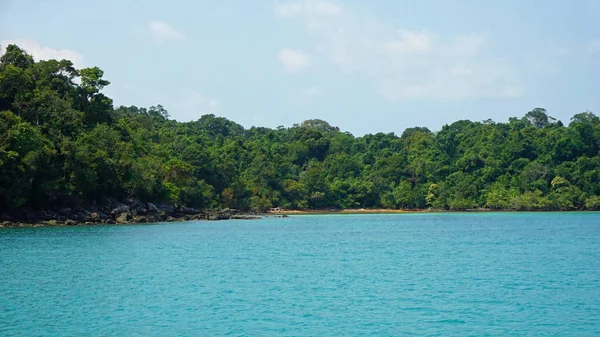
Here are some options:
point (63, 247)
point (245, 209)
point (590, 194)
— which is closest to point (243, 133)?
point (245, 209)

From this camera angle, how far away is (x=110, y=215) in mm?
62281

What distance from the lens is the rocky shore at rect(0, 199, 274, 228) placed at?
2168 inches

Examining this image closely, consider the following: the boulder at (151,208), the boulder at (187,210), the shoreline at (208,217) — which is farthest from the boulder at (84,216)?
the boulder at (187,210)

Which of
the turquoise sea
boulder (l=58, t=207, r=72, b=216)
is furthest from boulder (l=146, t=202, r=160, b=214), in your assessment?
the turquoise sea

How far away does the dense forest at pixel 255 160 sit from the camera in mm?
57156

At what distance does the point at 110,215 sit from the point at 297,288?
140 ft

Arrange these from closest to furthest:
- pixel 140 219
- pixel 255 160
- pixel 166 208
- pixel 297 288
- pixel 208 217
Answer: pixel 297 288 < pixel 140 219 < pixel 166 208 < pixel 208 217 < pixel 255 160

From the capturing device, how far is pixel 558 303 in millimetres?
20453

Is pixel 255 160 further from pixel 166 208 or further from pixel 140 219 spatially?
pixel 140 219

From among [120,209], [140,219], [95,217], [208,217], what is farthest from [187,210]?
[95,217]

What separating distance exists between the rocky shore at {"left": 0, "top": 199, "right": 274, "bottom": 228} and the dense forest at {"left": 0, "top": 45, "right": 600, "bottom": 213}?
930 mm

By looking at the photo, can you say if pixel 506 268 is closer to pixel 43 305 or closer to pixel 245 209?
pixel 43 305

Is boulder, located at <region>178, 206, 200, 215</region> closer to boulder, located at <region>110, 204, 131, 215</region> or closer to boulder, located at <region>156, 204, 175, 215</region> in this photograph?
boulder, located at <region>156, 204, 175, 215</region>

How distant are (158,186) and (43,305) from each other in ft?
164
